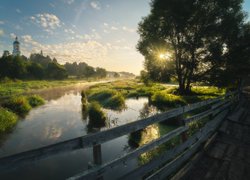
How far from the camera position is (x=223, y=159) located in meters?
5.98

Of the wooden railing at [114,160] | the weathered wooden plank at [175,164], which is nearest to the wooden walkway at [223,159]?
the weathered wooden plank at [175,164]

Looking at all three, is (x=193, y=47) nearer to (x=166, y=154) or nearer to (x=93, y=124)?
(x=93, y=124)

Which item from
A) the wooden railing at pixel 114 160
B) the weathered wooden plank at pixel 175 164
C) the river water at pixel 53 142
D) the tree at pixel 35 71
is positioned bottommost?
A: the river water at pixel 53 142

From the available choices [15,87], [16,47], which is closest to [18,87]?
[15,87]

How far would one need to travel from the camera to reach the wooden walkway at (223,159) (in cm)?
507

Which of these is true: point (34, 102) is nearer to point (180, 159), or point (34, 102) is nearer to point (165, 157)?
point (180, 159)

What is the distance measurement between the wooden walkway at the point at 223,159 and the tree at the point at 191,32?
18.4m

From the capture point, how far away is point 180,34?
26391 mm

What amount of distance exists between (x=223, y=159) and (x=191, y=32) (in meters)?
23.0

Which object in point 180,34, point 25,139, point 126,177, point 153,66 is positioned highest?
point 180,34

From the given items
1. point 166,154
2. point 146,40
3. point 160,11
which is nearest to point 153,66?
point 146,40

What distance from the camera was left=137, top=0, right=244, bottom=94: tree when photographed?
23500 millimetres

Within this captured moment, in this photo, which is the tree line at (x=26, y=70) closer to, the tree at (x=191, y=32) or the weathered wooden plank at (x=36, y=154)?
the tree at (x=191, y=32)

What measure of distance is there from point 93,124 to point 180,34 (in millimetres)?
18191
